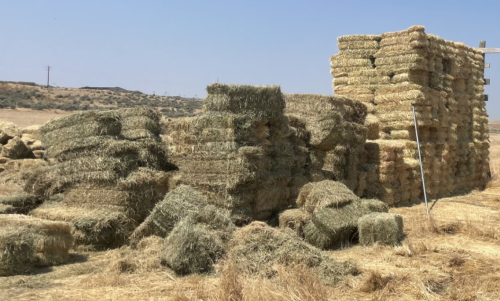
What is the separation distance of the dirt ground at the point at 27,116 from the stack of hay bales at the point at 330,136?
29.5 metres

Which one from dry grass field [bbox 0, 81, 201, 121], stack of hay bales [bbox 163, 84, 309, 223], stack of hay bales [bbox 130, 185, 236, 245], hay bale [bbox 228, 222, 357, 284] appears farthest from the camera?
dry grass field [bbox 0, 81, 201, 121]

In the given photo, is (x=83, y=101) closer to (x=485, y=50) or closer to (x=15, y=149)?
(x=15, y=149)

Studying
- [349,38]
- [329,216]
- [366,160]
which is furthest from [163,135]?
[349,38]

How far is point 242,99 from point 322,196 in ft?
8.43

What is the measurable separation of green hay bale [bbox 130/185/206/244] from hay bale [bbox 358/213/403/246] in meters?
3.10

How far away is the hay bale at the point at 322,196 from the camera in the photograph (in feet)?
34.8

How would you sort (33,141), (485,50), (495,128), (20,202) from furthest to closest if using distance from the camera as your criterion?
(495,128)
(485,50)
(33,141)
(20,202)

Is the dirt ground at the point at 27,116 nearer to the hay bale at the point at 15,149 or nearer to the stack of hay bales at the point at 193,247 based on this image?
the hay bale at the point at 15,149

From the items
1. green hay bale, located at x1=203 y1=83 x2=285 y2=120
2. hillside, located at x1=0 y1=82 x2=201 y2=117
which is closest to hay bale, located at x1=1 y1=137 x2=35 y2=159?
green hay bale, located at x1=203 y1=83 x2=285 y2=120

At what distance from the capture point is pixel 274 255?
8.00m

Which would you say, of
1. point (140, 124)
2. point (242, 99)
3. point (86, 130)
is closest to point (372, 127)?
point (242, 99)

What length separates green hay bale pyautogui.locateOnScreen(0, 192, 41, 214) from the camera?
1088 centimetres

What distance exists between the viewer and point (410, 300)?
22.3 ft

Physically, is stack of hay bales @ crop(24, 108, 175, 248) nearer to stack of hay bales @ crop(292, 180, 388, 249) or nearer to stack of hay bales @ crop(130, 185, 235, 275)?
stack of hay bales @ crop(130, 185, 235, 275)
